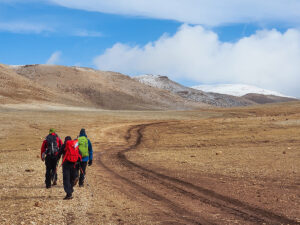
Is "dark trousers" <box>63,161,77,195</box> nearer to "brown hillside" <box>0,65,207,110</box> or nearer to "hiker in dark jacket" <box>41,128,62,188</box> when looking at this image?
"hiker in dark jacket" <box>41,128,62,188</box>

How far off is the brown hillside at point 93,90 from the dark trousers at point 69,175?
10404 centimetres

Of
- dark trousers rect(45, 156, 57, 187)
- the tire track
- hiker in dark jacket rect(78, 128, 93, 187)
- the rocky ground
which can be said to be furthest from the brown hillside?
hiker in dark jacket rect(78, 128, 93, 187)

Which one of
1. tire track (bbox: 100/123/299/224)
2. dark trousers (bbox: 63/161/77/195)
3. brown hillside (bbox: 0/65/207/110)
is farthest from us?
brown hillside (bbox: 0/65/207/110)

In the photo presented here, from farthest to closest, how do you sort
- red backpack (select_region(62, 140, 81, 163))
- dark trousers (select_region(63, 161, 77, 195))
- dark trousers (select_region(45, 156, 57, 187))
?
dark trousers (select_region(45, 156, 57, 187))
red backpack (select_region(62, 140, 81, 163))
dark trousers (select_region(63, 161, 77, 195))

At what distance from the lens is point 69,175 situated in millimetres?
11820

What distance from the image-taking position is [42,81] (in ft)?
486

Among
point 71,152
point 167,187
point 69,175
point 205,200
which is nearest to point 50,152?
point 71,152

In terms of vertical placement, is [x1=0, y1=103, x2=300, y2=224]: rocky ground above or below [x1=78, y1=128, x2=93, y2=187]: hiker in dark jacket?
below

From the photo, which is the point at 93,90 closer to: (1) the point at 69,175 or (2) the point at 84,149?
(2) the point at 84,149

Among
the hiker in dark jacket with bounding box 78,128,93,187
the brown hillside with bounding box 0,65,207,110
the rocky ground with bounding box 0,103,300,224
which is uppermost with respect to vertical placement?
the brown hillside with bounding box 0,65,207,110

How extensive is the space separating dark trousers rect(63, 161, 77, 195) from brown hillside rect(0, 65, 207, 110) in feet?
341

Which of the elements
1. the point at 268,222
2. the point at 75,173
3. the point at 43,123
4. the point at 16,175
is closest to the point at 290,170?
the point at 268,222

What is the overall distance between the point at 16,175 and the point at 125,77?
164244 mm

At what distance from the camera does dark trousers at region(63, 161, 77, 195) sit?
11625 millimetres
